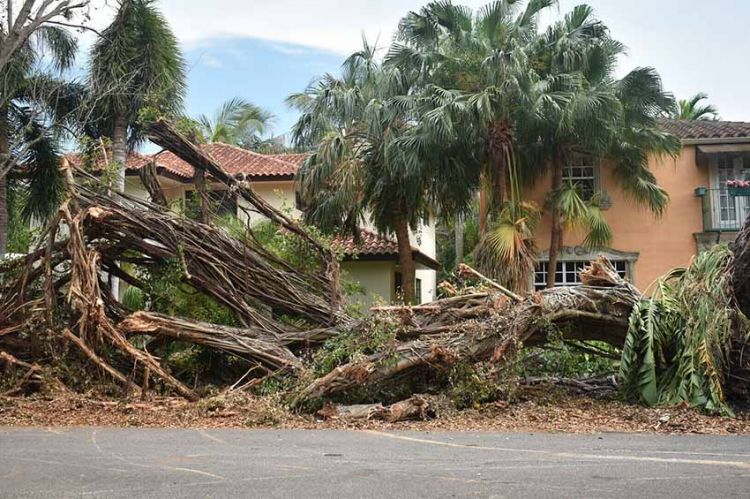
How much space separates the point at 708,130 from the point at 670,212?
2.40m

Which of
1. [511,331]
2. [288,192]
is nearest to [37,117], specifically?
[288,192]

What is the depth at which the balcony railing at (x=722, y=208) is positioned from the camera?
19.4 metres

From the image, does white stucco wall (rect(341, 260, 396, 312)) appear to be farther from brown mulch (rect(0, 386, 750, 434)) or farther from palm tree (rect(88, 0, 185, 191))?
brown mulch (rect(0, 386, 750, 434))

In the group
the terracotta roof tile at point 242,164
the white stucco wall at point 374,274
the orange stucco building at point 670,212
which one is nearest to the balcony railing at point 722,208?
the orange stucco building at point 670,212

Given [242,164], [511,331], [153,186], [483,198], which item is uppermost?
[242,164]

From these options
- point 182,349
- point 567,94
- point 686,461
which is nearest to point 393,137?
point 567,94

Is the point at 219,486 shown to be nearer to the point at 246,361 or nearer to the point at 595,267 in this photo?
the point at 246,361

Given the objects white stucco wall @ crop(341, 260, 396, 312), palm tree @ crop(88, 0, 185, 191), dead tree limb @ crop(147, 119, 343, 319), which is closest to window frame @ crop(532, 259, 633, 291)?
white stucco wall @ crop(341, 260, 396, 312)

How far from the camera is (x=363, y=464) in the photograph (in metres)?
6.62

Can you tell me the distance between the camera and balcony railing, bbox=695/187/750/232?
764 inches

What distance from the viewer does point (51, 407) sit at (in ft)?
33.8

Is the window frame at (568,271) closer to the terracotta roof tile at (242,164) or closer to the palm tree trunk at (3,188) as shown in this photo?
the terracotta roof tile at (242,164)

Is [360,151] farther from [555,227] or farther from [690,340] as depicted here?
[690,340]

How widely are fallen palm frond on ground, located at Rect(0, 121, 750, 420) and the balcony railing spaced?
8975 mm
